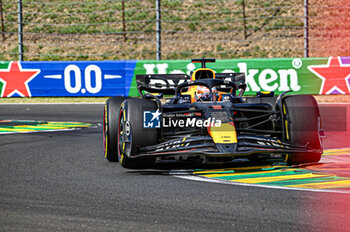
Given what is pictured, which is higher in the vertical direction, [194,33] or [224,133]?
[194,33]

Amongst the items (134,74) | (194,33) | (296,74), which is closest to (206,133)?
(296,74)

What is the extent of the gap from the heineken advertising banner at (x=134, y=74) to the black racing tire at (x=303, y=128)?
9.34 m

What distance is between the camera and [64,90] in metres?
17.5

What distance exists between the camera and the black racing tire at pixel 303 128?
688 cm

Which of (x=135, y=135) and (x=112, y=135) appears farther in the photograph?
(x=112, y=135)

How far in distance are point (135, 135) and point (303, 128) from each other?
1890 millimetres

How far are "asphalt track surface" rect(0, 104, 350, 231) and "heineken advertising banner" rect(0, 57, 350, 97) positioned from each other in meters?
9.69

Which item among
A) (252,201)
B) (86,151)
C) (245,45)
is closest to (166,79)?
(86,151)

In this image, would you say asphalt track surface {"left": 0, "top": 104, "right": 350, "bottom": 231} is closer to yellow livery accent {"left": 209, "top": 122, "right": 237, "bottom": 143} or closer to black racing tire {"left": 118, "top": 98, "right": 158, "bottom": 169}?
black racing tire {"left": 118, "top": 98, "right": 158, "bottom": 169}

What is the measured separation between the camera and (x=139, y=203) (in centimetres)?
503

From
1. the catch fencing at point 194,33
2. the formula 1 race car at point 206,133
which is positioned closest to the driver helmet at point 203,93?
the formula 1 race car at point 206,133

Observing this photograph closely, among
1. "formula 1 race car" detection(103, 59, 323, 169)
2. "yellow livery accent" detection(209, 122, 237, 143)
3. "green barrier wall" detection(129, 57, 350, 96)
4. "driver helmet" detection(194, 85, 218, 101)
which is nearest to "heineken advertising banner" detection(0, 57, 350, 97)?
"green barrier wall" detection(129, 57, 350, 96)

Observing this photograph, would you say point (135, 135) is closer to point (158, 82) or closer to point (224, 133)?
point (224, 133)

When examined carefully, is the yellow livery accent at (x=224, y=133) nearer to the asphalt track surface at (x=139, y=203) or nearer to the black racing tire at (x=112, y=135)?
the asphalt track surface at (x=139, y=203)
